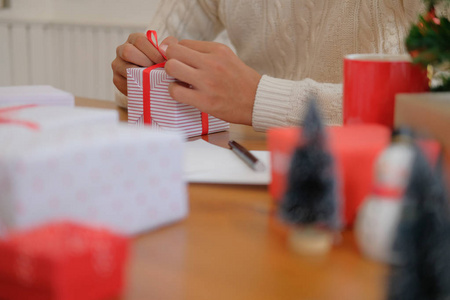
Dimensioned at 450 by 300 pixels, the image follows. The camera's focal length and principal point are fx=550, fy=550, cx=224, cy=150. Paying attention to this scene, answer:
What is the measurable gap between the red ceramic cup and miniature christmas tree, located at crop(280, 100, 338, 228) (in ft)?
0.94

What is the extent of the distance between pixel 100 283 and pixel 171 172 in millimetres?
153

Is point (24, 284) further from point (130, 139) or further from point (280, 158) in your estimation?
point (280, 158)

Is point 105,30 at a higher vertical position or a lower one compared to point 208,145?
higher

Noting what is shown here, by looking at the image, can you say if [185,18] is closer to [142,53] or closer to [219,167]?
[142,53]

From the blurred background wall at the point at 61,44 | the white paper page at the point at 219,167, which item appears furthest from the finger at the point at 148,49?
the blurred background wall at the point at 61,44

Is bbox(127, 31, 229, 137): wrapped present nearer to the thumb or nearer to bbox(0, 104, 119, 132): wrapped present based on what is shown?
the thumb

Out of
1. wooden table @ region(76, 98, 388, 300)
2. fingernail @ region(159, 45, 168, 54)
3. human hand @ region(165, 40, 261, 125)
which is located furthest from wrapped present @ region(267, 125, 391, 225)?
fingernail @ region(159, 45, 168, 54)

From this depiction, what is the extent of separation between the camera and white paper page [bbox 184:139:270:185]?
0.62 metres

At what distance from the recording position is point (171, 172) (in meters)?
0.48

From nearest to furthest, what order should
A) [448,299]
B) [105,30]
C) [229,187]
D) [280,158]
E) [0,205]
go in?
1. [448,299]
2. [0,205]
3. [280,158]
4. [229,187]
5. [105,30]

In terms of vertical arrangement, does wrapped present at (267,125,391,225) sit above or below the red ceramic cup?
below

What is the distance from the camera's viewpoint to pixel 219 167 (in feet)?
2.20

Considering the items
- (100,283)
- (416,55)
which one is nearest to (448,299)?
(100,283)

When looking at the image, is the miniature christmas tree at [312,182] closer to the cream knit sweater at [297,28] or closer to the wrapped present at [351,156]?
the wrapped present at [351,156]
